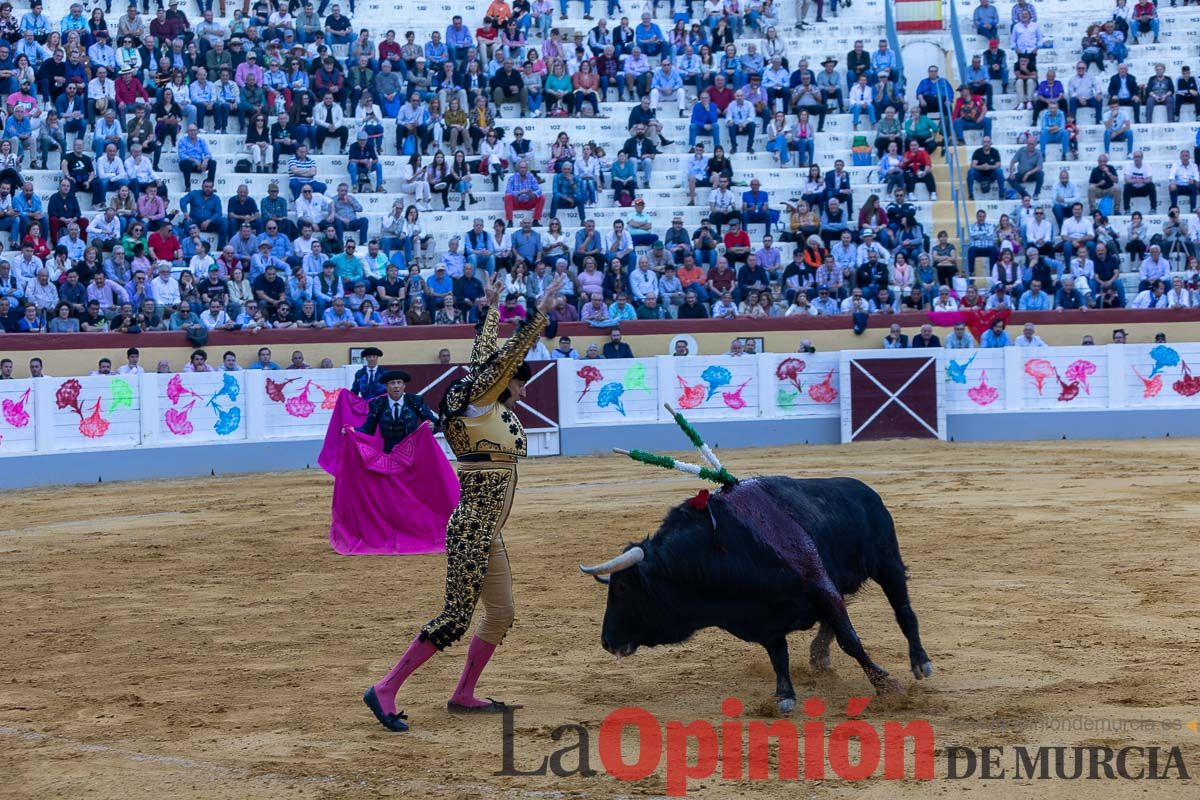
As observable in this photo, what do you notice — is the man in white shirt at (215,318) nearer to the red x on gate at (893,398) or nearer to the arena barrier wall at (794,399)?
the arena barrier wall at (794,399)

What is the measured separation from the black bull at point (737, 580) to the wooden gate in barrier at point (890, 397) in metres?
13.0

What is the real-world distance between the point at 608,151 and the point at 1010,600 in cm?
1584

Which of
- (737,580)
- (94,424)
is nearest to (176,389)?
(94,424)

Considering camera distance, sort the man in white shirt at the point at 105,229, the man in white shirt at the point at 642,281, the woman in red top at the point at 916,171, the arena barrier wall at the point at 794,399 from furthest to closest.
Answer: the woman in red top at the point at 916,171 → the man in white shirt at the point at 642,281 → the man in white shirt at the point at 105,229 → the arena barrier wall at the point at 794,399

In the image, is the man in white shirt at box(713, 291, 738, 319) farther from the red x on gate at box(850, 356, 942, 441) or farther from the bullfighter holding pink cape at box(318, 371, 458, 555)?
the bullfighter holding pink cape at box(318, 371, 458, 555)

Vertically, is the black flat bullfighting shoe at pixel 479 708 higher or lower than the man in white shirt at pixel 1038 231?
lower

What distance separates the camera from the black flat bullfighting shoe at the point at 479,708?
6.29 meters

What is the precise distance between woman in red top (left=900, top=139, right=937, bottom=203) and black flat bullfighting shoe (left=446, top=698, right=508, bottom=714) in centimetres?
1778

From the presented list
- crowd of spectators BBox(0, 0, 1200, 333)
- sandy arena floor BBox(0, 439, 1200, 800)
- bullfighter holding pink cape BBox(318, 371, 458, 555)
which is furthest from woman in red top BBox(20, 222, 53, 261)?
bullfighter holding pink cape BBox(318, 371, 458, 555)

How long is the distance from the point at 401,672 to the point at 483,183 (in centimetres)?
1623

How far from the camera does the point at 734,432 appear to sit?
62.4 feet

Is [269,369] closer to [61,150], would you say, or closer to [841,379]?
[61,150]

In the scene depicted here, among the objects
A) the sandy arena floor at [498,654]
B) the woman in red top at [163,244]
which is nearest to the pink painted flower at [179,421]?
the woman in red top at [163,244]

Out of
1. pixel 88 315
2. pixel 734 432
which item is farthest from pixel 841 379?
pixel 88 315
